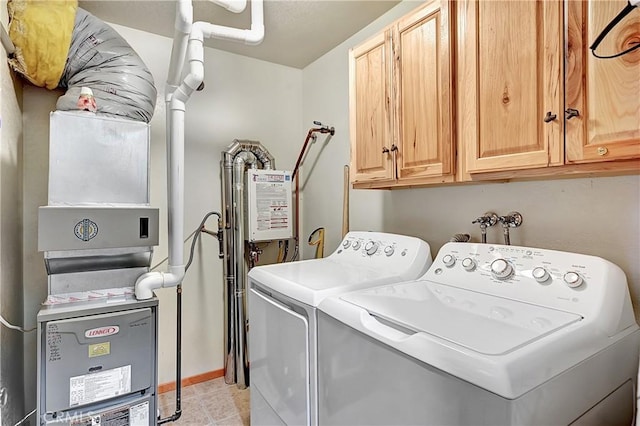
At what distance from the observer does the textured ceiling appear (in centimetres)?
208

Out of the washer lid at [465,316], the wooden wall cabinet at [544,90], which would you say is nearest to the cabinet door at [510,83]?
the wooden wall cabinet at [544,90]

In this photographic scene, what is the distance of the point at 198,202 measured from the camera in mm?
2611

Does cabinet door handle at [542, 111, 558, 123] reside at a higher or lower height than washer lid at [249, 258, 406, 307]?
higher

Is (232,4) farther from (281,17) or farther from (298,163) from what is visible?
(298,163)

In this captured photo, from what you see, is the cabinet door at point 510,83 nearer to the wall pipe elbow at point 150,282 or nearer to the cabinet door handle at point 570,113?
the cabinet door handle at point 570,113

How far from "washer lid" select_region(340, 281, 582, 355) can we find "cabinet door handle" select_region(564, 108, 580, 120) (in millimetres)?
597

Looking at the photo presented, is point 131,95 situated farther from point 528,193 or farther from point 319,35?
point 528,193

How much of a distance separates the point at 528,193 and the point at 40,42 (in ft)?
8.01

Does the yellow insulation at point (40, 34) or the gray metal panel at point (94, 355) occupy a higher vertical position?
the yellow insulation at point (40, 34)

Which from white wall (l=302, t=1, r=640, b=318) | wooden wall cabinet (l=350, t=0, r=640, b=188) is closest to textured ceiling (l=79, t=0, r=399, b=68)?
white wall (l=302, t=1, r=640, b=318)

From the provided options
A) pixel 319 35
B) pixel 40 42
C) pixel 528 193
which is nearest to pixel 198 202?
pixel 40 42

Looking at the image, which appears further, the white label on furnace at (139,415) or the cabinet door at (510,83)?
the white label on furnace at (139,415)

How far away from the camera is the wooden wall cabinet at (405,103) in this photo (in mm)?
1410

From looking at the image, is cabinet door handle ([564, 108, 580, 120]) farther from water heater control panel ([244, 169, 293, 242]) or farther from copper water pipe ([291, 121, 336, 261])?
water heater control panel ([244, 169, 293, 242])
